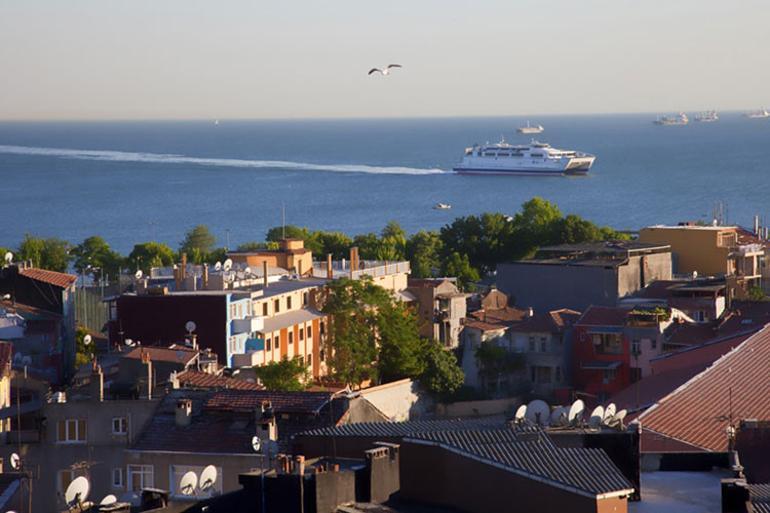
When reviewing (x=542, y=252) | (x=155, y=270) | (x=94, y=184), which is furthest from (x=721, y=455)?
(x=94, y=184)

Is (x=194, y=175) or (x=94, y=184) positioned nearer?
(x=94, y=184)

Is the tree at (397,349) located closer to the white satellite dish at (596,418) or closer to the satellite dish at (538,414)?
the satellite dish at (538,414)

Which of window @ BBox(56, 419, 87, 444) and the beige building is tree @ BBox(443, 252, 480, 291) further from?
window @ BBox(56, 419, 87, 444)

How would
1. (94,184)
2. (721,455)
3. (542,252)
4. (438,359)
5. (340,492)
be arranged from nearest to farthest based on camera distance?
1. (340,492)
2. (721,455)
3. (438,359)
4. (542,252)
5. (94,184)

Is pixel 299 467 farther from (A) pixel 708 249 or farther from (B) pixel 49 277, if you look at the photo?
(A) pixel 708 249

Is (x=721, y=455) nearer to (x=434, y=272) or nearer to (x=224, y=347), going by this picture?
(x=224, y=347)

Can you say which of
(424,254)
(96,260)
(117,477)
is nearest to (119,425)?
(117,477)

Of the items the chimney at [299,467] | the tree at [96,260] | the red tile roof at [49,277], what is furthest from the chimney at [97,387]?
the tree at [96,260]

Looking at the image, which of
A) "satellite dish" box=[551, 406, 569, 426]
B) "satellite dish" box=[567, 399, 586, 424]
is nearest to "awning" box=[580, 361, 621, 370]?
"satellite dish" box=[567, 399, 586, 424]
